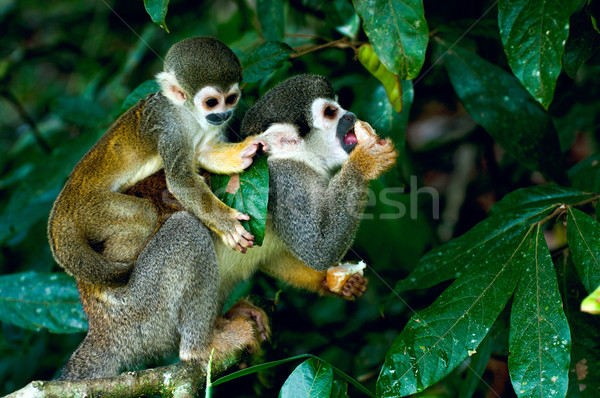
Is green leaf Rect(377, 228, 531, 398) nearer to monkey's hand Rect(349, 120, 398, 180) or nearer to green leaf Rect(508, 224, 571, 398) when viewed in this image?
green leaf Rect(508, 224, 571, 398)

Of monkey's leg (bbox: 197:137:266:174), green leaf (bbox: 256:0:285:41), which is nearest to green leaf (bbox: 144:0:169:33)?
monkey's leg (bbox: 197:137:266:174)

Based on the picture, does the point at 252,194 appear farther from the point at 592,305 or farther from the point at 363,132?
the point at 592,305

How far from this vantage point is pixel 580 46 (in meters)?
2.37

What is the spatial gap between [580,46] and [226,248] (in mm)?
1909

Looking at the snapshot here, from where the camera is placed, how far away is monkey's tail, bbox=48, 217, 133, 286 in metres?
2.51

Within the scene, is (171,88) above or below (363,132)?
above

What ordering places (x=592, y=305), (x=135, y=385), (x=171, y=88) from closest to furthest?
(x=592, y=305), (x=135, y=385), (x=171, y=88)

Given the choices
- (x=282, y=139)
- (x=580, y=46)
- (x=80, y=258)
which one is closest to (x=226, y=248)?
(x=282, y=139)

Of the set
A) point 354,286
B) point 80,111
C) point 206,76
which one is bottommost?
point 354,286

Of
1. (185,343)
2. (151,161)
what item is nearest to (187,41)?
(151,161)

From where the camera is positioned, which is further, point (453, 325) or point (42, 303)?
point (42, 303)

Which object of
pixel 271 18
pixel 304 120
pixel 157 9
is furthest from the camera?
pixel 271 18

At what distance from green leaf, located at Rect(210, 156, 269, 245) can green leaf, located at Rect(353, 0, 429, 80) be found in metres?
0.73

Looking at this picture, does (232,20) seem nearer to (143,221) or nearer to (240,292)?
(240,292)
